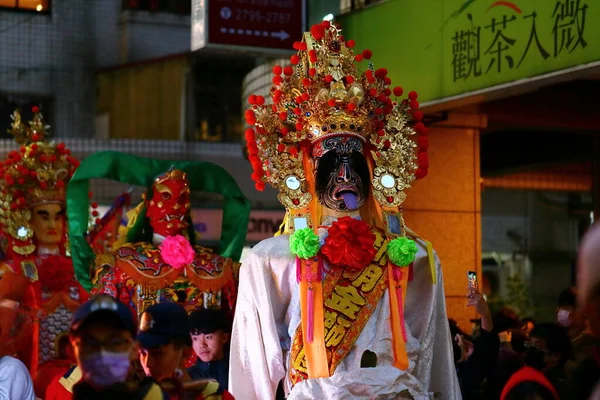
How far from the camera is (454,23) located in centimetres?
956

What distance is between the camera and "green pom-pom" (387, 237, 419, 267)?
23.6 feet

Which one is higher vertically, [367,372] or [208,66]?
[208,66]

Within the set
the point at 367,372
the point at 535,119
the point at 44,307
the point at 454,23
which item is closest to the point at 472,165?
the point at 535,119

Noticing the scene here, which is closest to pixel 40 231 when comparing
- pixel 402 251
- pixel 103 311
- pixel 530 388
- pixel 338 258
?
pixel 338 258

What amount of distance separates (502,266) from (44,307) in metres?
6.55

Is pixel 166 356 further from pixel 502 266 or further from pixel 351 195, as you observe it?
pixel 502 266

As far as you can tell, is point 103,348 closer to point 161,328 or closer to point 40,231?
point 161,328

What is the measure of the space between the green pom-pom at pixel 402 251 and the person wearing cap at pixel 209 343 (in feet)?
3.90

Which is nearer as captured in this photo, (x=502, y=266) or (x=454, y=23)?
(x=454, y=23)

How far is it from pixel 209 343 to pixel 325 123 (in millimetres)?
1448

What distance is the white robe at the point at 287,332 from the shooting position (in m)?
7.14

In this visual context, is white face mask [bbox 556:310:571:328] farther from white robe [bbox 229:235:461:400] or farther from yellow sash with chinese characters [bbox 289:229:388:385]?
yellow sash with chinese characters [bbox 289:229:388:385]

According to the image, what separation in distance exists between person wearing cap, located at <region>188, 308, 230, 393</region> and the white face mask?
2.23 metres

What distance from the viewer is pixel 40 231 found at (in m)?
11.3
